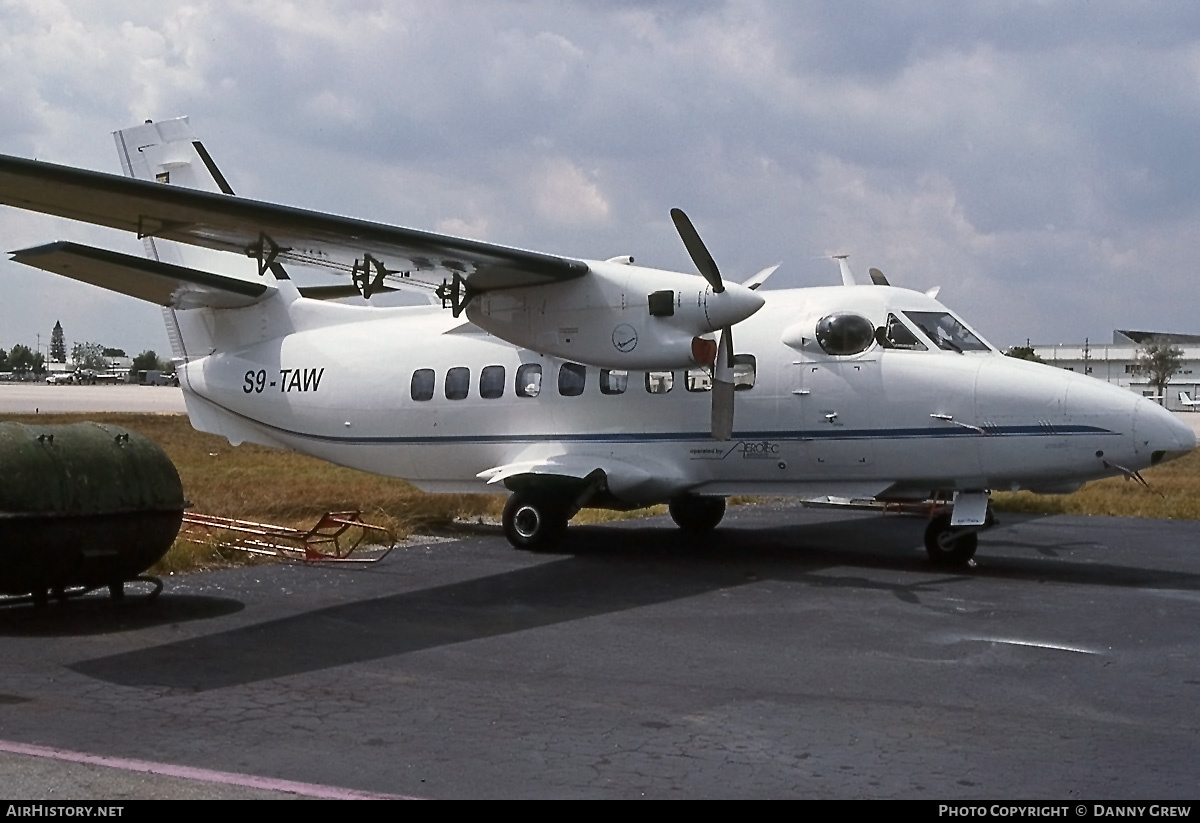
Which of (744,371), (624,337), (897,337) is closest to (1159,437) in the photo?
(897,337)

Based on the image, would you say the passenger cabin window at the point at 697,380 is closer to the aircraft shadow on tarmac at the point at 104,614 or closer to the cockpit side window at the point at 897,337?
the cockpit side window at the point at 897,337

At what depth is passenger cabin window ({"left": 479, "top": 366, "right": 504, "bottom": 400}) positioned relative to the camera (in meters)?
16.2

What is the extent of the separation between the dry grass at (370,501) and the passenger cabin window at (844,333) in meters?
6.46

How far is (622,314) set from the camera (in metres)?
13.4

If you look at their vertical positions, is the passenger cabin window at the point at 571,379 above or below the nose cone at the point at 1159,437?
above

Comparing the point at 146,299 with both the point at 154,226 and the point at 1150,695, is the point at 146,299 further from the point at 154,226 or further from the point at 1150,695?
the point at 1150,695

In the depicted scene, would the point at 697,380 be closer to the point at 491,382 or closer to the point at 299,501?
the point at 491,382

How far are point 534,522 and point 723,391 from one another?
3.07m

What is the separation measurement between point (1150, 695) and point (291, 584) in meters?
8.14

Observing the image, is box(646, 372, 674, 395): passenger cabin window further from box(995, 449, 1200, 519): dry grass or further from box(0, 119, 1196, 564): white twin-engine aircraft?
box(995, 449, 1200, 519): dry grass

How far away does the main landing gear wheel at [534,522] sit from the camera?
1506 cm

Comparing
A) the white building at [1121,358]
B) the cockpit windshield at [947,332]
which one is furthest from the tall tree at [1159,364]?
the cockpit windshield at [947,332]

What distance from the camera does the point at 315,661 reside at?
861 cm

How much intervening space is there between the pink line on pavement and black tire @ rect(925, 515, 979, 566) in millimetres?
9503
